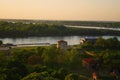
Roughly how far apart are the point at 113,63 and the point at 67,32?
81.8ft

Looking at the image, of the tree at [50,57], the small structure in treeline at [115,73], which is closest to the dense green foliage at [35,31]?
the tree at [50,57]

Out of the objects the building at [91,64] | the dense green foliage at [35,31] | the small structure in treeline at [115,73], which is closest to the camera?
the small structure in treeline at [115,73]

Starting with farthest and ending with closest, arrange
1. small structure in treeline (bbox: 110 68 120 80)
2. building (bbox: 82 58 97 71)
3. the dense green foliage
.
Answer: the dense green foliage, building (bbox: 82 58 97 71), small structure in treeline (bbox: 110 68 120 80)

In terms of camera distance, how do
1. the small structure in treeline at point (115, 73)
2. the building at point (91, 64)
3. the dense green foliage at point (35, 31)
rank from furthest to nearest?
the dense green foliage at point (35, 31) < the building at point (91, 64) < the small structure in treeline at point (115, 73)

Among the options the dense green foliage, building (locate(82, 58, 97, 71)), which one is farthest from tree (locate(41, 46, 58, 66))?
the dense green foliage

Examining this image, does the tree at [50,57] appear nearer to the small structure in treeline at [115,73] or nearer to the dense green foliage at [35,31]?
the small structure in treeline at [115,73]

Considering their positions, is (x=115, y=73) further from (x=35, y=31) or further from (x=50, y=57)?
(x=35, y=31)

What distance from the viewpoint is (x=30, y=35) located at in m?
33.7

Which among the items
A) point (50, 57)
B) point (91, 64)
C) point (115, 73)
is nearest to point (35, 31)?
point (50, 57)

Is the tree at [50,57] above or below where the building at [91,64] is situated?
above

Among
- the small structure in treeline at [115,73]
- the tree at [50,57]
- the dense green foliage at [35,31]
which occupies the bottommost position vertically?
the dense green foliage at [35,31]

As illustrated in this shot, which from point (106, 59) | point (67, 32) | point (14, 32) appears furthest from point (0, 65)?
point (67, 32)

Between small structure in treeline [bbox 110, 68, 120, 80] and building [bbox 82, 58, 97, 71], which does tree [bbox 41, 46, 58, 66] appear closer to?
building [bbox 82, 58, 97, 71]

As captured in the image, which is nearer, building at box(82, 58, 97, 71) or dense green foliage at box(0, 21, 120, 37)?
building at box(82, 58, 97, 71)
